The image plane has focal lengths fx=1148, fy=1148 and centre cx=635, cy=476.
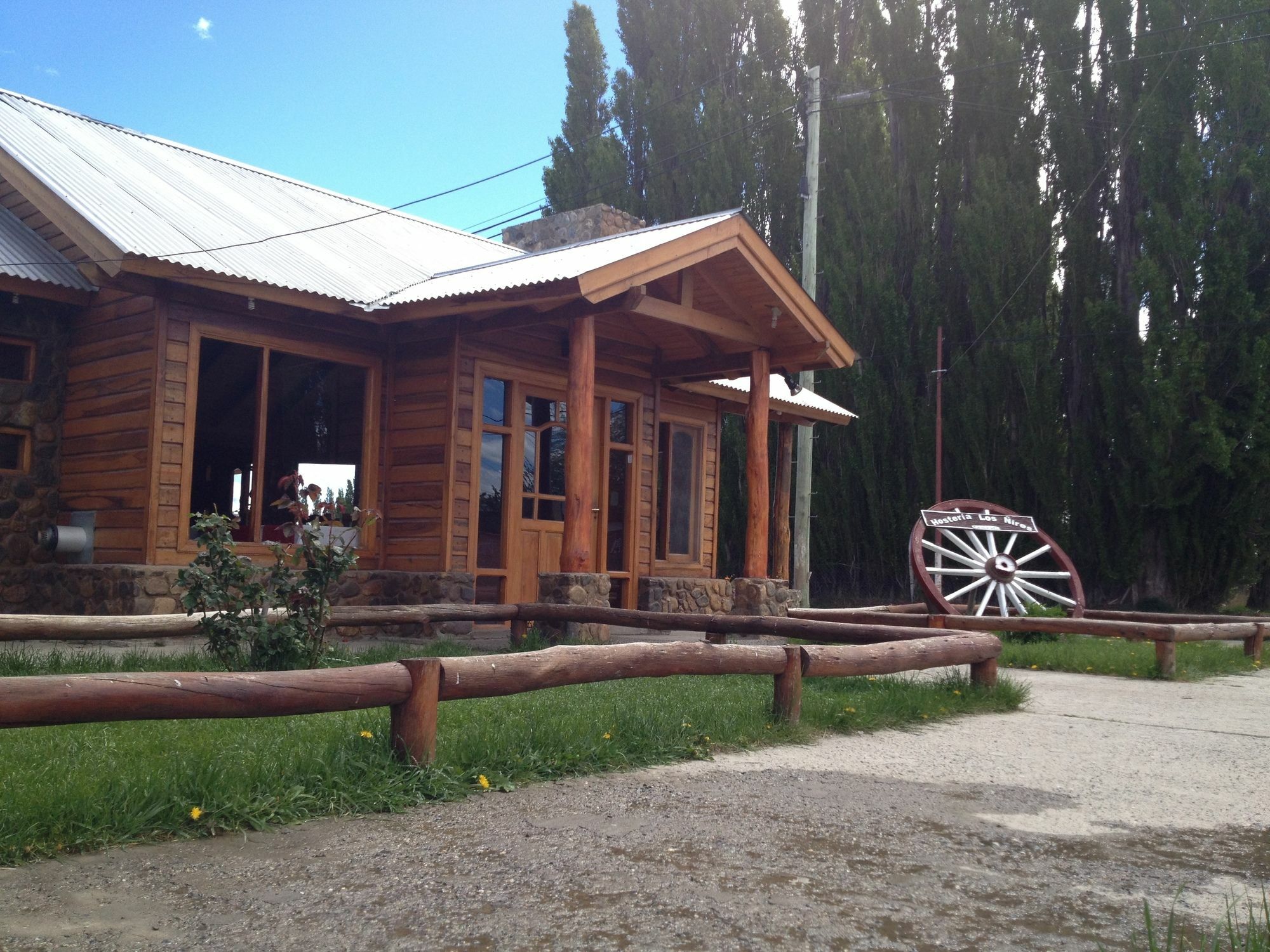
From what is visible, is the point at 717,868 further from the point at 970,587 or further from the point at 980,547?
the point at 980,547

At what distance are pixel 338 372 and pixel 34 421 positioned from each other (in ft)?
9.92

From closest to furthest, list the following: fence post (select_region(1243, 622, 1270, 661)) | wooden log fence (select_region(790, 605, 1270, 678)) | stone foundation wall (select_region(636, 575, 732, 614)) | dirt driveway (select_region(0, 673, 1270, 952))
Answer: dirt driveway (select_region(0, 673, 1270, 952)), wooden log fence (select_region(790, 605, 1270, 678)), fence post (select_region(1243, 622, 1270, 661)), stone foundation wall (select_region(636, 575, 732, 614))

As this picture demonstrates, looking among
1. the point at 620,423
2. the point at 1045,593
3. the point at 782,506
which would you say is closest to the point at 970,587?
the point at 1045,593

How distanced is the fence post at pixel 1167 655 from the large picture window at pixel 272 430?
8.20 metres

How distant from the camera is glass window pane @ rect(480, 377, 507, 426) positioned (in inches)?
509

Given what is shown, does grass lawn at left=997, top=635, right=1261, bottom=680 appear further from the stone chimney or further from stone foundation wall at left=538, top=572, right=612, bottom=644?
the stone chimney

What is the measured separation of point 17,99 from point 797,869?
13.6m

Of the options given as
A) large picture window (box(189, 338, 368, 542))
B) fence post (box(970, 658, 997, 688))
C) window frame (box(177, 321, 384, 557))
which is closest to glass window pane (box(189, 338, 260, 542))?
large picture window (box(189, 338, 368, 542))

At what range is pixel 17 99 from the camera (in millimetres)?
13516

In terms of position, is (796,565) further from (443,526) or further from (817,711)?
(817,711)

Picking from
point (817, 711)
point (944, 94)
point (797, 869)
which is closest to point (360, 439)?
point (817, 711)

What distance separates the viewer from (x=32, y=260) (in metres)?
10.8

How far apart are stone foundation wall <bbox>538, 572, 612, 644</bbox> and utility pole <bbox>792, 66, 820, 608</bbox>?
7379 millimetres

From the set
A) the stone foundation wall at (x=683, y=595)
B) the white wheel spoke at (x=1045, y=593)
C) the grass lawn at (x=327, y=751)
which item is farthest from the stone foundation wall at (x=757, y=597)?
the grass lawn at (x=327, y=751)
